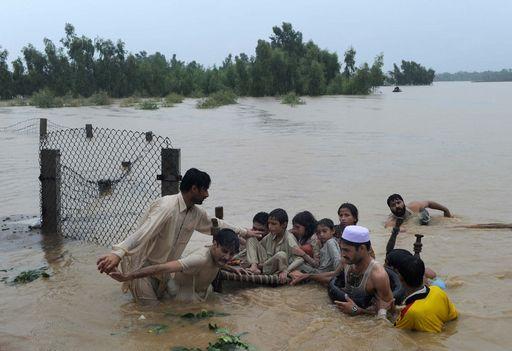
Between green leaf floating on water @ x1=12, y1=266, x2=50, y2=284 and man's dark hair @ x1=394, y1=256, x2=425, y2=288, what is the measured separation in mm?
3960

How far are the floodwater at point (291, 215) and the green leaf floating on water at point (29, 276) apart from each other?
0.41 ft

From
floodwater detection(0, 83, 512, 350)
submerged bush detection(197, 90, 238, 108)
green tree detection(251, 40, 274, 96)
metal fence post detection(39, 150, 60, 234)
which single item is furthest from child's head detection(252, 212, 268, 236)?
green tree detection(251, 40, 274, 96)

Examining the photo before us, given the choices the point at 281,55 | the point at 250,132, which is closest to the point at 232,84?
the point at 281,55

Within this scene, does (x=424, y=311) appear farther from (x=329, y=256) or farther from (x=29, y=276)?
(x=29, y=276)

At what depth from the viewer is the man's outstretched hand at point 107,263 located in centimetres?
450

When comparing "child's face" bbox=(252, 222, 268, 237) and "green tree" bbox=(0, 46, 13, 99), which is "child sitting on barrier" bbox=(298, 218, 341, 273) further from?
"green tree" bbox=(0, 46, 13, 99)

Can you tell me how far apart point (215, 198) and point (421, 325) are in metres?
7.86

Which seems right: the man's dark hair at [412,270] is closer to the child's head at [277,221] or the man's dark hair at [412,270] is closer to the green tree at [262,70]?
the child's head at [277,221]

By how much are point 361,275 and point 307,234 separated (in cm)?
143

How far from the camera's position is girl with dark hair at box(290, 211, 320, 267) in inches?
249

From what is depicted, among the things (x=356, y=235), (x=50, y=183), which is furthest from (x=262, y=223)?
(x=50, y=183)

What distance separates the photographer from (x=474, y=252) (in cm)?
786

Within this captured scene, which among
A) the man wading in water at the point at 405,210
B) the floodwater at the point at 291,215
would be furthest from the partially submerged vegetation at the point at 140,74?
the man wading in water at the point at 405,210

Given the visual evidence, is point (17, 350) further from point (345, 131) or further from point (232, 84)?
point (232, 84)
